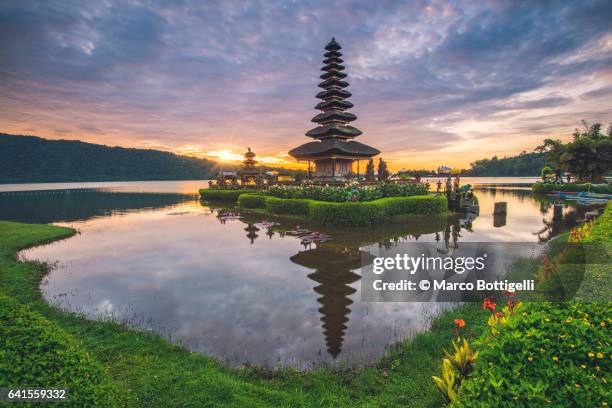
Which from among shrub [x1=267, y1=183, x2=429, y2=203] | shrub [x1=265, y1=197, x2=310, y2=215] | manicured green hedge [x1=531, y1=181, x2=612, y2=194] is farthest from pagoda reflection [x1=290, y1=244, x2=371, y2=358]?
manicured green hedge [x1=531, y1=181, x2=612, y2=194]

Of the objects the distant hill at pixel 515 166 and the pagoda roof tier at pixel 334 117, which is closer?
the pagoda roof tier at pixel 334 117

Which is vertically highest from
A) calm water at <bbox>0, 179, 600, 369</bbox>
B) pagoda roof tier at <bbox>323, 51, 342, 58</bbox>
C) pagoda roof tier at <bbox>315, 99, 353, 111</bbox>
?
pagoda roof tier at <bbox>323, 51, 342, 58</bbox>

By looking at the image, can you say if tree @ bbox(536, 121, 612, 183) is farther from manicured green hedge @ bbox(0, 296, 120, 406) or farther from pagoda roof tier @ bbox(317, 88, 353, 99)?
manicured green hedge @ bbox(0, 296, 120, 406)

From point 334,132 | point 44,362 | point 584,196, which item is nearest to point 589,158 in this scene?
point 584,196

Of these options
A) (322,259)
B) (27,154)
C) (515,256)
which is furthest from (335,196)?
(27,154)

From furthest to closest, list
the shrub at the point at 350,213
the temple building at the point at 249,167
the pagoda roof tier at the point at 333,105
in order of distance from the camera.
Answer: the temple building at the point at 249,167 → the pagoda roof tier at the point at 333,105 → the shrub at the point at 350,213

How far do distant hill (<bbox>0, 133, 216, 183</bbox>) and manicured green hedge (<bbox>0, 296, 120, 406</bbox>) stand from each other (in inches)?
6188

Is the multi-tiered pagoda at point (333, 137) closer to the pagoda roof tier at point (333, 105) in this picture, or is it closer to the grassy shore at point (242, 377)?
the pagoda roof tier at point (333, 105)

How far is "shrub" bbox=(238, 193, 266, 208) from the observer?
1105 inches

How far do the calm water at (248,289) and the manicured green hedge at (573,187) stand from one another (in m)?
29.9

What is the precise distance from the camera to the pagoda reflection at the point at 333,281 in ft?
19.1

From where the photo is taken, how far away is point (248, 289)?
26.3 ft

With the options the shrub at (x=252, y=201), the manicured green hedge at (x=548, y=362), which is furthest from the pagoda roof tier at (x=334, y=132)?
the manicured green hedge at (x=548, y=362)

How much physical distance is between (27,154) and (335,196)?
5994 inches
